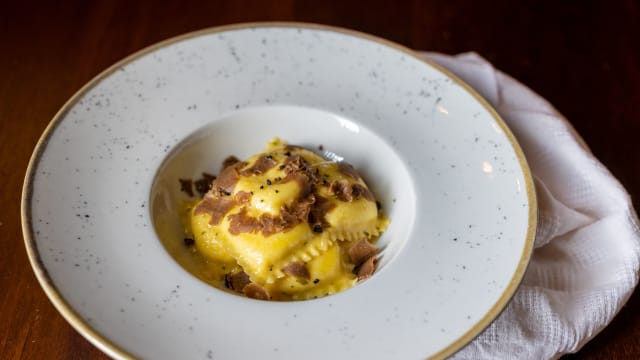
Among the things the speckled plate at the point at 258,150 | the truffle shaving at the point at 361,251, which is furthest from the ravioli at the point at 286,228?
the speckled plate at the point at 258,150

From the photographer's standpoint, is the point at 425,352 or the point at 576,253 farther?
the point at 576,253

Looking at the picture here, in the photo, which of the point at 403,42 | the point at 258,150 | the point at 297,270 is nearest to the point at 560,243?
the point at 297,270

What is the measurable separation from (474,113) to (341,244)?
1.99 ft

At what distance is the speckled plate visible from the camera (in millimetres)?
1636

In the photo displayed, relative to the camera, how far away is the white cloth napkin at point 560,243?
1.83m

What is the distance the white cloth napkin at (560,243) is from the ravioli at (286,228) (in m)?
0.43

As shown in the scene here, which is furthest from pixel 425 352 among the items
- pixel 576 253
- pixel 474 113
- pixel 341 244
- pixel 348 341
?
pixel 474 113

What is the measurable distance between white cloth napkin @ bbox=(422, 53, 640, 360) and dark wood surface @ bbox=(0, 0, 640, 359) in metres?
0.17

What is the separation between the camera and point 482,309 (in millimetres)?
1691

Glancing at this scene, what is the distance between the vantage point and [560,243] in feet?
6.89

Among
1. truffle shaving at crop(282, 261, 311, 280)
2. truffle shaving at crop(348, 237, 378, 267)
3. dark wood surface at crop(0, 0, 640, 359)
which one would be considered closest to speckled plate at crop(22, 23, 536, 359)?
truffle shaving at crop(348, 237, 378, 267)

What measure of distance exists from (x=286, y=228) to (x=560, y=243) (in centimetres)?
85

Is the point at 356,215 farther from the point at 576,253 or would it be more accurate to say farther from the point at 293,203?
the point at 576,253

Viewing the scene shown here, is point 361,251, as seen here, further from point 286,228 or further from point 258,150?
point 258,150
